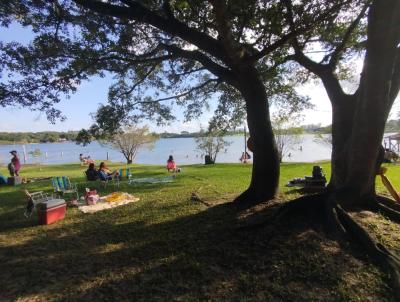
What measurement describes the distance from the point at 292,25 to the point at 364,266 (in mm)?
5455

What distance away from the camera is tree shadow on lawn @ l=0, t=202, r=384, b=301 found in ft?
12.8

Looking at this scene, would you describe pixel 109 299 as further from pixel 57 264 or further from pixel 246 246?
pixel 246 246

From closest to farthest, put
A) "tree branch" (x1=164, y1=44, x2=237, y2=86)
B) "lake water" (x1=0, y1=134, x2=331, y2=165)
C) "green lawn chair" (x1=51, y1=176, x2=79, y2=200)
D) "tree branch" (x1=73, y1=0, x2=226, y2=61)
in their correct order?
"tree branch" (x1=73, y1=0, x2=226, y2=61)
"tree branch" (x1=164, y1=44, x2=237, y2=86)
"green lawn chair" (x1=51, y1=176, x2=79, y2=200)
"lake water" (x1=0, y1=134, x2=331, y2=165)

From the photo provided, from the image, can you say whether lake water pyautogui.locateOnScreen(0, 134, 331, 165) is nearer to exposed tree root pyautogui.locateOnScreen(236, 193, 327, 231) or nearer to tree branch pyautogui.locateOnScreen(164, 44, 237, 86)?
tree branch pyautogui.locateOnScreen(164, 44, 237, 86)

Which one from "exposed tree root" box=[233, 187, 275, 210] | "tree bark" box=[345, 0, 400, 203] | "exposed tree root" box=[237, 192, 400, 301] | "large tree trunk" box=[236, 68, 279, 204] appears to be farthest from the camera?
"exposed tree root" box=[233, 187, 275, 210]

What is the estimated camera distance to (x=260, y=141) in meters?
7.77

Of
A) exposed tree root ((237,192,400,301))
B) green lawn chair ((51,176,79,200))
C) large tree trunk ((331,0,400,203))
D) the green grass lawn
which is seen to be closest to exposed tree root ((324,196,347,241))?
exposed tree root ((237,192,400,301))

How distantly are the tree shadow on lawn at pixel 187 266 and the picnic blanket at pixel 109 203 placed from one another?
2.41m

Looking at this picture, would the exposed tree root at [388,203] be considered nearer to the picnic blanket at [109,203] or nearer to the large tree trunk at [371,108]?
the large tree trunk at [371,108]

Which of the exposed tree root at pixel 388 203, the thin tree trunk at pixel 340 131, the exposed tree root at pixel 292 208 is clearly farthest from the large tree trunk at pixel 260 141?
the exposed tree root at pixel 388 203

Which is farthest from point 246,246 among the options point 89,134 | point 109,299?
point 89,134

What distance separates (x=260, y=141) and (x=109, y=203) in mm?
5139

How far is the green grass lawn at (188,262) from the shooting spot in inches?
153

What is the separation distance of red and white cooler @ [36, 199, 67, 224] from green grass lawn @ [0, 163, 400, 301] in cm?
33
